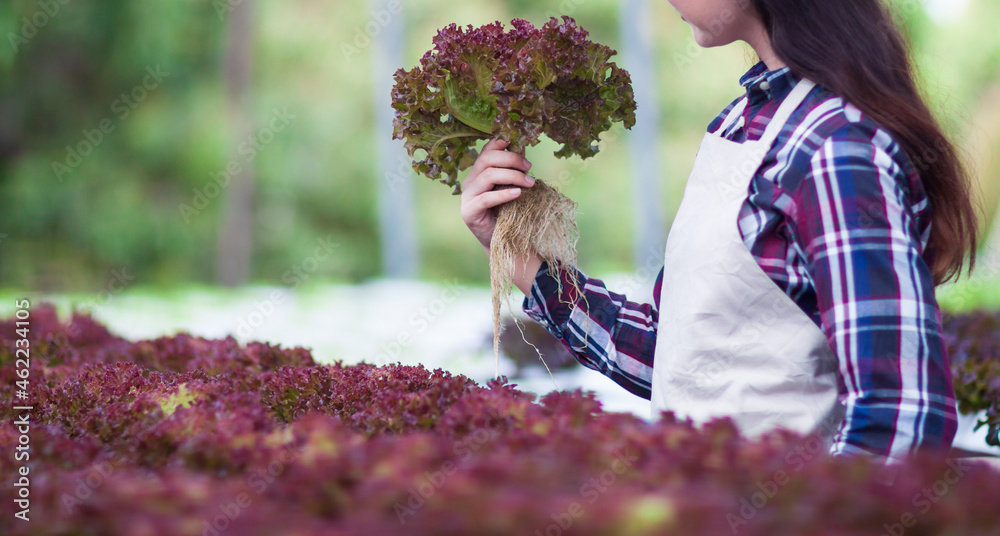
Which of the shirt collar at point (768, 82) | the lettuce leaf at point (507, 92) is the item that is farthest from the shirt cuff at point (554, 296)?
the shirt collar at point (768, 82)

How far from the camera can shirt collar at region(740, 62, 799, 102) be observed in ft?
4.78

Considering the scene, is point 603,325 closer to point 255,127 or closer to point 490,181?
point 490,181

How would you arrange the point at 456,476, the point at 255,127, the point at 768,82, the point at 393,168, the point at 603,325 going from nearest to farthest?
the point at 456,476, the point at 768,82, the point at 603,325, the point at 393,168, the point at 255,127

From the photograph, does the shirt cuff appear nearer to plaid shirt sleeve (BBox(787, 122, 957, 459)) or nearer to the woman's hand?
the woman's hand

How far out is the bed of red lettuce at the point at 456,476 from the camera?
73 centimetres

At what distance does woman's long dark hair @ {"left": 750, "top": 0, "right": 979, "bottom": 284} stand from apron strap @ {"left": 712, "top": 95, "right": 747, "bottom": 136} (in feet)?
0.57

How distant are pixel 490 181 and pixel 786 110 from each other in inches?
23.4

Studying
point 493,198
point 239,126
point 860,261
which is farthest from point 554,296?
point 239,126

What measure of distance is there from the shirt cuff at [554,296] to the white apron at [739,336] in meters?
0.36

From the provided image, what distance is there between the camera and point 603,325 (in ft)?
5.73

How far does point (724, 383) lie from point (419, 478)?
70 centimetres

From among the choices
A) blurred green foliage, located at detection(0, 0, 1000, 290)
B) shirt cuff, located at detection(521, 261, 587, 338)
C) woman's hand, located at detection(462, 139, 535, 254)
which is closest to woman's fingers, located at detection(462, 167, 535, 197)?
woman's hand, located at detection(462, 139, 535, 254)

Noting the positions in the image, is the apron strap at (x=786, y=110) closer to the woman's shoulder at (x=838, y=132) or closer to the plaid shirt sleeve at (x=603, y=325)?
the woman's shoulder at (x=838, y=132)

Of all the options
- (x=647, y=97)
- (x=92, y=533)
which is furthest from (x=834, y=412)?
(x=647, y=97)
